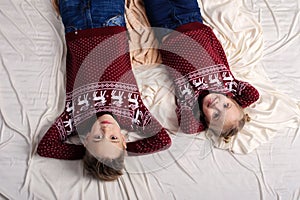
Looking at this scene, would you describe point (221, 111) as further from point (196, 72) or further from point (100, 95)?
point (100, 95)

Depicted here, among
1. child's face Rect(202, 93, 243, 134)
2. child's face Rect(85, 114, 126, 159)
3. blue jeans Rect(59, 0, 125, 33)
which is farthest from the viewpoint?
blue jeans Rect(59, 0, 125, 33)

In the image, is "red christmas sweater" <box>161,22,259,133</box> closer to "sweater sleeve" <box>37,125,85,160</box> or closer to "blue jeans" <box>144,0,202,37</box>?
"blue jeans" <box>144,0,202,37</box>

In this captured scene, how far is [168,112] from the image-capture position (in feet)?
4.77

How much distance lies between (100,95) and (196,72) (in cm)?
34

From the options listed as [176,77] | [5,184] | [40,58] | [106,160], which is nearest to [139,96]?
[176,77]

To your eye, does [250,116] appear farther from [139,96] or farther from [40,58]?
[40,58]

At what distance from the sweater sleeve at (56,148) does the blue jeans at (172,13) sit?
55cm

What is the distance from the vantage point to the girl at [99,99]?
4.24 ft

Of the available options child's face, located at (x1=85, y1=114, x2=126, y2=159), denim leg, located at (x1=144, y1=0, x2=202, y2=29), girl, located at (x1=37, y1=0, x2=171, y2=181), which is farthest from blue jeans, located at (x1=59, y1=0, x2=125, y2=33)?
child's face, located at (x1=85, y1=114, x2=126, y2=159)

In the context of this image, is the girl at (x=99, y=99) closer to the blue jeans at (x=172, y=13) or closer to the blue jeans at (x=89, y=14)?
the blue jeans at (x=89, y=14)

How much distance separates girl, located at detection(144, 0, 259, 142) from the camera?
1396mm

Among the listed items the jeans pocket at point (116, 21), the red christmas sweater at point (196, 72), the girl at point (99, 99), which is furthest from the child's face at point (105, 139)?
the jeans pocket at point (116, 21)

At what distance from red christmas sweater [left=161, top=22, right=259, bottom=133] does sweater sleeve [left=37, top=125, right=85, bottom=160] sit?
347 mm

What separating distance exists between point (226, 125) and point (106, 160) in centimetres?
39
